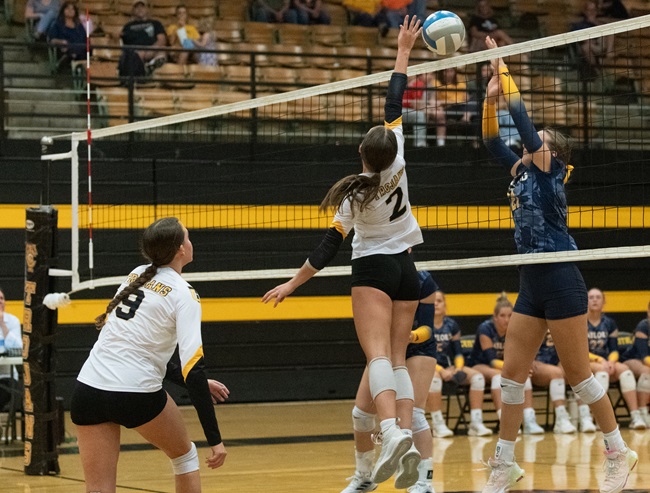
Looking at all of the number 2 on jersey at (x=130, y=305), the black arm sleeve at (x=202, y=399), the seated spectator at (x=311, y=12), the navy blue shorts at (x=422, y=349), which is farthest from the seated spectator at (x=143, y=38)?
the black arm sleeve at (x=202, y=399)

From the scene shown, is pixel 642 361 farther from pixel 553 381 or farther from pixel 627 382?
pixel 553 381

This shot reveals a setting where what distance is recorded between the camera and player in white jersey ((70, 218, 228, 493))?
4.75 metres

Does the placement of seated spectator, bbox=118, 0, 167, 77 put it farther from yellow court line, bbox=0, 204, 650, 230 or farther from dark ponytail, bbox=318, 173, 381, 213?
dark ponytail, bbox=318, 173, 381, 213

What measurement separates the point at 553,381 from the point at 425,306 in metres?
4.65

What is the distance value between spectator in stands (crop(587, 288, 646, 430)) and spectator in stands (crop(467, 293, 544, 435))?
80cm

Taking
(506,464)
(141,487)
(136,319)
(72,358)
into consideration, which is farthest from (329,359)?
(136,319)

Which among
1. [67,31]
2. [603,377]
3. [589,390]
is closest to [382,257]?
[589,390]

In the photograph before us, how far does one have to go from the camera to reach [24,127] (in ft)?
42.8

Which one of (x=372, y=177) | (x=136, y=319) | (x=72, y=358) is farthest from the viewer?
(x=72, y=358)

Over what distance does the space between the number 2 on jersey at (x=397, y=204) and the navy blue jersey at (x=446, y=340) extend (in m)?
5.50

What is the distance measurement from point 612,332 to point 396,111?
669cm

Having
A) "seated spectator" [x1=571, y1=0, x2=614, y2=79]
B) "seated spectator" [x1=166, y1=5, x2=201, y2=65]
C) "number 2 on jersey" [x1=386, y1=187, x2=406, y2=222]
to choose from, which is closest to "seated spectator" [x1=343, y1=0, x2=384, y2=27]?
"seated spectator" [x1=166, y1=5, x2=201, y2=65]

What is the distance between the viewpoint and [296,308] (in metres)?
13.6

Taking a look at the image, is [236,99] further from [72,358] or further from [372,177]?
[372,177]
